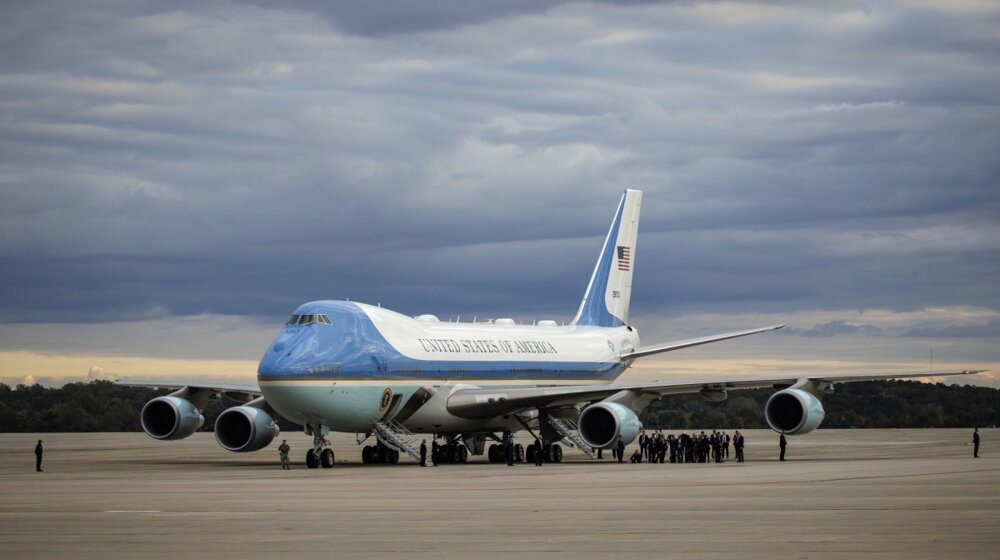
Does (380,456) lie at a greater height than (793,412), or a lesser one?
lesser

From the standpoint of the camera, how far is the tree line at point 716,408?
341 feet

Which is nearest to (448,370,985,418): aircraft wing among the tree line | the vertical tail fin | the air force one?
the air force one

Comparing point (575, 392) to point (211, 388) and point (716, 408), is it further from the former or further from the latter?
point (716, 408)

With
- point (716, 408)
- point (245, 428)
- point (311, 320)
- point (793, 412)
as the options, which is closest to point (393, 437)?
point (311, 320)

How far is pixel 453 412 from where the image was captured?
4962cm

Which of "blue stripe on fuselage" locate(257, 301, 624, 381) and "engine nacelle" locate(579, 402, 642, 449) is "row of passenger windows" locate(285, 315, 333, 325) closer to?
"blue stripe on fuselage" locate(257, 301, 624, 381)

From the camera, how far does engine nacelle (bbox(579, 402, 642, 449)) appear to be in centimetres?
4666

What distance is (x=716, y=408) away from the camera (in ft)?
364

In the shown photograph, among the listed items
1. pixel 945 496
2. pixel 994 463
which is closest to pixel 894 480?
pixel 945 496

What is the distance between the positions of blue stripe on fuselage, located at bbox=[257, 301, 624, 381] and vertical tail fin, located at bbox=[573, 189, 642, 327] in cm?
1346

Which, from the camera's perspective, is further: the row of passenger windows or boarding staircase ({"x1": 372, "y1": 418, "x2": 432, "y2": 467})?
boarding staircase ({"x1": 372, "y1": 418, "x2": 432, "y2": 467})

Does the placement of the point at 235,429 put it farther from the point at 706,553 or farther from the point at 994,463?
the point at 706,553

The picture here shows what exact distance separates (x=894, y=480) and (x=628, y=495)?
26.3ft

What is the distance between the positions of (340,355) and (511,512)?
20461 millimetres
